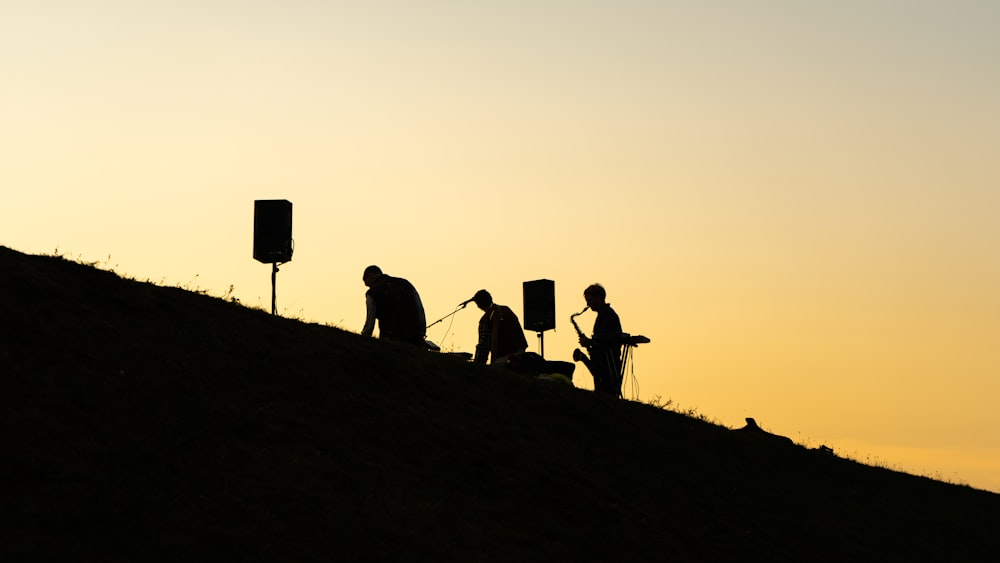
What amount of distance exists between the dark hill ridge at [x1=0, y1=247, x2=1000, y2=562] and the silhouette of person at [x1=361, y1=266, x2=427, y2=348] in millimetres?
1185

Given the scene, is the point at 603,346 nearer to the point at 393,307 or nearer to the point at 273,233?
the point at 393,307

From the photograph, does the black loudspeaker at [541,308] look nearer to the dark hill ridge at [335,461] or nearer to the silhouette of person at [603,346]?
the silhouette of person at [603,346]

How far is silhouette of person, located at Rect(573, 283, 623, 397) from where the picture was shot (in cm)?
2162

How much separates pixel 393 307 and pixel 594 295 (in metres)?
3.22

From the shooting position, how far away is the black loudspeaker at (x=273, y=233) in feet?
76.2

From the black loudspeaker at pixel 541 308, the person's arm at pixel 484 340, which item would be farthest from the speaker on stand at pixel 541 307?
the person's arm at pixel 484 340

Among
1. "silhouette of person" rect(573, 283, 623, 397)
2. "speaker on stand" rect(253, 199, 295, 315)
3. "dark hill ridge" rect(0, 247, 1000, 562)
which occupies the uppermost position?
"speaker on stand" rect(253, 199, 295, 315)

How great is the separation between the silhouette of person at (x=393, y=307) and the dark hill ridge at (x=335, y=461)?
3.89ft

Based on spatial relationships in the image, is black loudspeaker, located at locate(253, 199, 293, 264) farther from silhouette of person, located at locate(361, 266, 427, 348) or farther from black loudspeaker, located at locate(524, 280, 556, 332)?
black loudspeaker, located at locate(524, 280, 556, 332)

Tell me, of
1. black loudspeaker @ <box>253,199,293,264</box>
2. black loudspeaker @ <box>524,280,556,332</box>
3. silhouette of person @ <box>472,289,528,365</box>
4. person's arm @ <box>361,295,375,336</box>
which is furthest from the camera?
black loudspeaker @ <box>524,280,556,332</box>

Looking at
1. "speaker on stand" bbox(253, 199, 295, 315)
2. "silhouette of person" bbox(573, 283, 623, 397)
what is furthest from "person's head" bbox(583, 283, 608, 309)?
"speaker on stand" bbox(253, 199, 295, 315)

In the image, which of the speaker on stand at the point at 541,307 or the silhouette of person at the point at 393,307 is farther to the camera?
the speaker on stand at the point at 541,307

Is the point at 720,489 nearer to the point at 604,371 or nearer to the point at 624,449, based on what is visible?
the point at 624,449

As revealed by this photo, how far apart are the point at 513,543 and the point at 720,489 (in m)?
5.38
